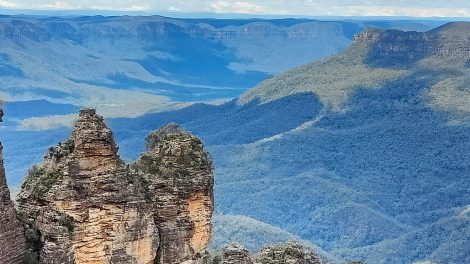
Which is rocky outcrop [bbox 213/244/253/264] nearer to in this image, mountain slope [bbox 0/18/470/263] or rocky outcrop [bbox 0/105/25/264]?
rocky outcrop [bbox 0/105/25/264]

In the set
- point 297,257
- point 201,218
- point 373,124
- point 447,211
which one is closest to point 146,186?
point 201,218

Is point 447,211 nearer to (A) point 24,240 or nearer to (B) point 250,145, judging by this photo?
(B) point 250,145

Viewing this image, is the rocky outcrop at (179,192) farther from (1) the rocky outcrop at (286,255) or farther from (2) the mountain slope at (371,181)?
(2) the mountain slope at (371,181)

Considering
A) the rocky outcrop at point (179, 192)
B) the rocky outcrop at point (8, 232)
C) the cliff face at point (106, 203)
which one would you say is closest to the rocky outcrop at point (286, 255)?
the cliff face at point (106, 203)

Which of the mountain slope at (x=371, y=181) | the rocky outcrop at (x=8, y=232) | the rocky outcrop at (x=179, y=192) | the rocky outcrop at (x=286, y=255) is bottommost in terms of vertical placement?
the mountain slope at (x=371, y=181)

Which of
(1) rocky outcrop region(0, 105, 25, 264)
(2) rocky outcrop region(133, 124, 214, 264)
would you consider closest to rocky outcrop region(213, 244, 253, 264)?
(2) rocky outcrop region(133, 124, 214, 264)

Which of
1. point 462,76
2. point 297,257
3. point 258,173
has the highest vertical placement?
point 297,257

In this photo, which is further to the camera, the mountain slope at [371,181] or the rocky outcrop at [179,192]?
the mountain slope at [371,181]
